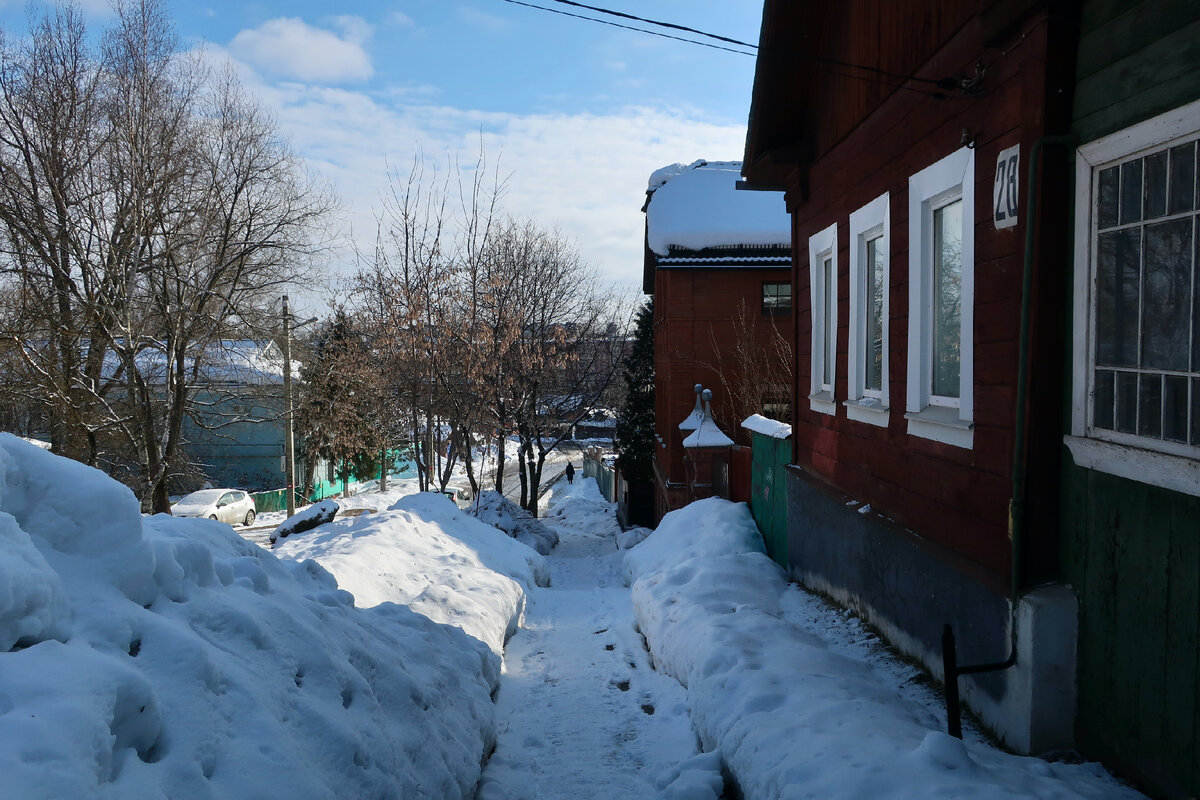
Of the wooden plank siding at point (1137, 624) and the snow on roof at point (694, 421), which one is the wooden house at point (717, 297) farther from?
the wooden plank siding at point (1137, 624)

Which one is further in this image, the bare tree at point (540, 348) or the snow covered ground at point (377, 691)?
the bare tree at point (540, 348)

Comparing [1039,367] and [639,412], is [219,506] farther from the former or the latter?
[1039,367]

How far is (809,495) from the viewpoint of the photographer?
25.7ft

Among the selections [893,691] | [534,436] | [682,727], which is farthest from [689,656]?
[534,436]

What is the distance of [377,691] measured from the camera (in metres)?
3.85

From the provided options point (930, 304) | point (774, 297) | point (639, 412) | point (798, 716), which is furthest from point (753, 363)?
point (798, 716)

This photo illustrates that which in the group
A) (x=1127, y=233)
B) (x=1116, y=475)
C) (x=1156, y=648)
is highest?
(x=1127, y=233)

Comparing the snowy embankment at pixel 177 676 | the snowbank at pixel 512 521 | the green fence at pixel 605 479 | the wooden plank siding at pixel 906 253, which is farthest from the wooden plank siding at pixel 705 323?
the snowy embankment at pixel 177 676

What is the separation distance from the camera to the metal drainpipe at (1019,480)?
3600mm

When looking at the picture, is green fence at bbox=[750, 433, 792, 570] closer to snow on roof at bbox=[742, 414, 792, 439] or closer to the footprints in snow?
snow on roof at bbox=[742, 414, 792, 439]

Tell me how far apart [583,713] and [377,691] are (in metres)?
2.19

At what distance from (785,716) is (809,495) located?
400 cm

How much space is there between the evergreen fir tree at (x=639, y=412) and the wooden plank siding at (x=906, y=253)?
57.3 feet

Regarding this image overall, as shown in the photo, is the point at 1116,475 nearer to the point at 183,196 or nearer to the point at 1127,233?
the point at 1127,233
